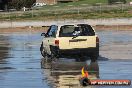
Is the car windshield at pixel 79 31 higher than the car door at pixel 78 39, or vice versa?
the car windshield at pixel 79 31

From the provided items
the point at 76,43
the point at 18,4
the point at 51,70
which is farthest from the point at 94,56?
the point at 18,4

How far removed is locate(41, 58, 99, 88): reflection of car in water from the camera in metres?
18.2

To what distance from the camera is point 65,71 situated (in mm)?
21562

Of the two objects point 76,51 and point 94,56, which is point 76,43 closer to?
point 76,51

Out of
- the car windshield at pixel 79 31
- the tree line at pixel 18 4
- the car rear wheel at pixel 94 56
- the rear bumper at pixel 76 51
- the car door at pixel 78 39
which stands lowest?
the tree line at pixel 18 4

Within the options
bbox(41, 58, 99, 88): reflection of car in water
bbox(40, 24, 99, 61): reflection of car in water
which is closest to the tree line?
bbox(41, 58, 99, 88): reflection of car in water

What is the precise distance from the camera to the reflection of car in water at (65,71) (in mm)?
18161

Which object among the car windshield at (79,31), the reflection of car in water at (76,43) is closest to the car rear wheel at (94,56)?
the reflection of car in water at (76,43)

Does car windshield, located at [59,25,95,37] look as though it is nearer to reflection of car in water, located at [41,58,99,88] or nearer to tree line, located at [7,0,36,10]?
reflection of car in water, located at [41,58,99,88]

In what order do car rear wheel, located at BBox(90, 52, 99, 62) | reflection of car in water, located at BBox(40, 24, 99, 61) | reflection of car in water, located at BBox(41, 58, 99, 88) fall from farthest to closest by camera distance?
car rear wheel, located at BBox(90, 52, 99, 62)
reflection of car in water, located at BBox(40, 24, 99, 61)
reflection of car in water, located at BBox(41, 58, 99, 88)

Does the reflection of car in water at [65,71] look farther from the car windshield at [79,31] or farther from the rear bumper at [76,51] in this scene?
the car windshield at [79,31]

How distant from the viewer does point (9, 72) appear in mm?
21188

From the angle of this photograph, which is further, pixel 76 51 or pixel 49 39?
pixel 49 39

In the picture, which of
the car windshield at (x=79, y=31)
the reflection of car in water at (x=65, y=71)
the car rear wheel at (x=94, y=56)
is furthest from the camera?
the car windshield at (x=79, y=31)
